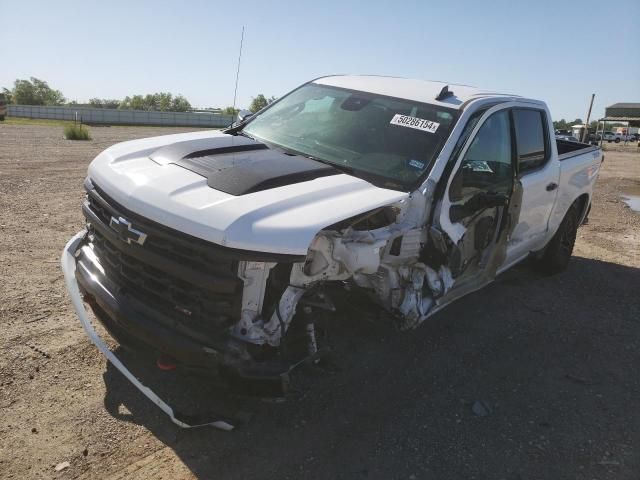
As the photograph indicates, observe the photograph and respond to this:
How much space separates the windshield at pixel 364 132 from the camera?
3.56 meters

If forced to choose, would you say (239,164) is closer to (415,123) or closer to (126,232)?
(126,232)

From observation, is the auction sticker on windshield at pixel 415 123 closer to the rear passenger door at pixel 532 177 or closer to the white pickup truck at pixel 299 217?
the white pickup truck at pixel 299 217

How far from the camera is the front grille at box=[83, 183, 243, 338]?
2504mm

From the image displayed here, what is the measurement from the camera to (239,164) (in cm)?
322

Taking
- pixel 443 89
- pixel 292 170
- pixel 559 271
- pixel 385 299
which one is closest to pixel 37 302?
pixel 292 170

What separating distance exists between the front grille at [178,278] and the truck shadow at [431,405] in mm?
356

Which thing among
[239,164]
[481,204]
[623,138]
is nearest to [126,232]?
[239,164]

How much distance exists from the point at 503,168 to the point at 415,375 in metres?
1.81

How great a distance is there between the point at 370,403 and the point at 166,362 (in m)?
1.33

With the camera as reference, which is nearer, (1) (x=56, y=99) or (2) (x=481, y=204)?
Answer: (2) (x=481, y=204)

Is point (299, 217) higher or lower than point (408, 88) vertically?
lower

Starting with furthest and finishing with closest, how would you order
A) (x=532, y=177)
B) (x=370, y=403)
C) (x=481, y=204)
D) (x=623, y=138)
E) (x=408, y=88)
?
(x=623, y=138)
(x=532, y=177)
(x=408, y=88)
(x=481, y=204)
(x=370, y=403)

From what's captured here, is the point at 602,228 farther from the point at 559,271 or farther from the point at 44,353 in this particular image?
the point at 44,353

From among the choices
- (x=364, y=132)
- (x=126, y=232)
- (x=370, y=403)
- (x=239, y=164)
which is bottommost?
(x=370, y=403)
